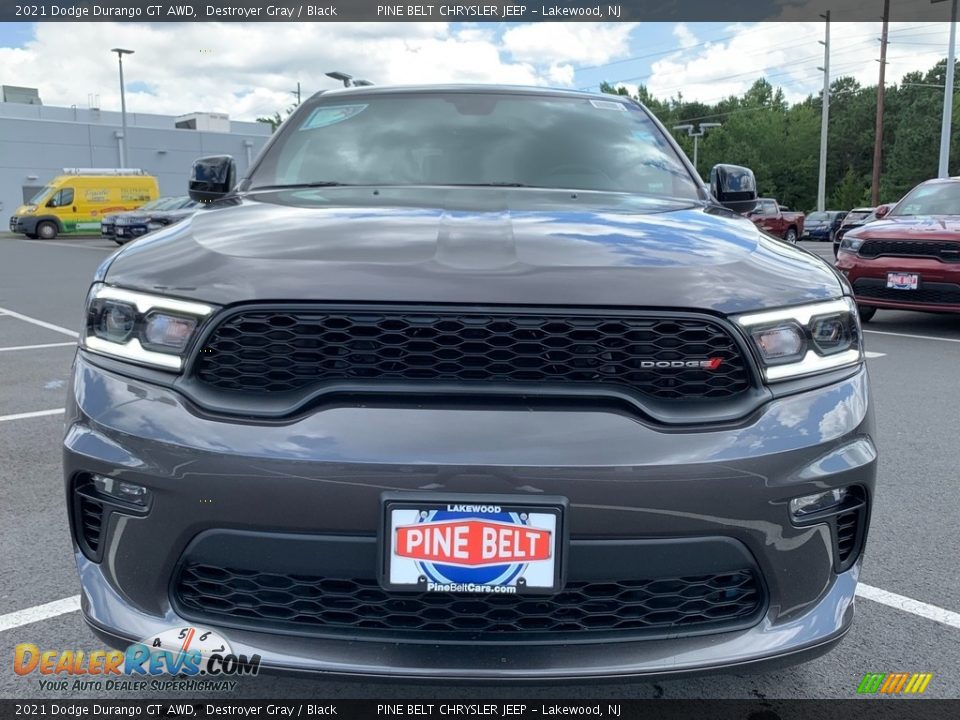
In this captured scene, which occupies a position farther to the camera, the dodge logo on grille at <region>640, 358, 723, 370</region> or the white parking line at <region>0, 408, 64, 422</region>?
the white parking line at <region>0, 408, 64, 422</region>

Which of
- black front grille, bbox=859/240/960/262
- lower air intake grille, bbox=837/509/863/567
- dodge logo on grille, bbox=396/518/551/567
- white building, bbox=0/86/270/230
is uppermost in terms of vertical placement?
white building, bbox=0/86/270/230

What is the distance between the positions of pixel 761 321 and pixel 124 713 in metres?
1.73

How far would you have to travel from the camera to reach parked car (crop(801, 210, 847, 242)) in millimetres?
34594

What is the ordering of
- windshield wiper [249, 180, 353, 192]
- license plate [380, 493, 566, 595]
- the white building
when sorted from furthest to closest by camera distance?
the white building < windshield wiper [249, 180, 353, 192] < license plate [380, 493, 566, 595]

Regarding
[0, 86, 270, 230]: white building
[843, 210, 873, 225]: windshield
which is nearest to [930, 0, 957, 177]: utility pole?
[843, 210, 873, 225]: windshield

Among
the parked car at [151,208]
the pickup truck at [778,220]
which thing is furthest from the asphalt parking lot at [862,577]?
the pickup truck at [778,220]

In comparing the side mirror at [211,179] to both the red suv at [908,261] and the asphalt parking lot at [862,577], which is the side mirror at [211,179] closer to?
the asphalt parking lot at [862,577]

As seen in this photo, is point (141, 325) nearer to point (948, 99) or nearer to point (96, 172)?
point (948, 99)

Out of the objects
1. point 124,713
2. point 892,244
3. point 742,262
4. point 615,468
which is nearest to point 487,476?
point 615,468

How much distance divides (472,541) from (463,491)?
0.32ft

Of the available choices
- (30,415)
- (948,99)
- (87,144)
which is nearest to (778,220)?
(948,99)

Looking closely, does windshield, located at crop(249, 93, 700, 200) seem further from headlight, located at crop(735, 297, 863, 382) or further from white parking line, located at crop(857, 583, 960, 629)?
white parking line, located at crop(857, 583, 960, 629)

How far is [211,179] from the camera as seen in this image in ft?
10.7

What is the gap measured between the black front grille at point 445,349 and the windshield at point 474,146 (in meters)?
1.18
